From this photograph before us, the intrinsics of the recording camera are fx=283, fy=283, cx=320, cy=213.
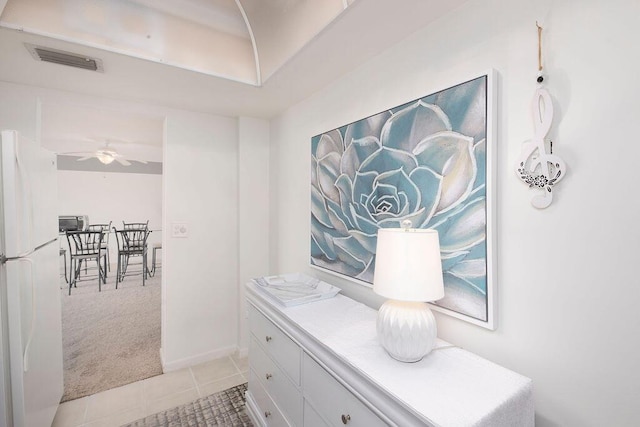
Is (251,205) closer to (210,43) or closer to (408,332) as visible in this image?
(210,43)

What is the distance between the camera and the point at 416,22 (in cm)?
128

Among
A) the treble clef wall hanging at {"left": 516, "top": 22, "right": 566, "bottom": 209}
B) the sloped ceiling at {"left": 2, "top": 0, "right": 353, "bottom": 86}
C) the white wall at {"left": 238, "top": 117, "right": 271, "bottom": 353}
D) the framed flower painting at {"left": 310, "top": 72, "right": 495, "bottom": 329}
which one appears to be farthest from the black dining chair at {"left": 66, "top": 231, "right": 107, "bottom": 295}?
the treble clef wall hanging at {"left": 516, "top": 22, "right": 566, "bottom": 209}

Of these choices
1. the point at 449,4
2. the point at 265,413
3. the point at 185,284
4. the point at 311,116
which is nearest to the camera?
the point at 449,4

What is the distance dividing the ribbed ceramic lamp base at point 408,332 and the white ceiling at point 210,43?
4.05 feet

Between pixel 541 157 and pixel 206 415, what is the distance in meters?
2.40

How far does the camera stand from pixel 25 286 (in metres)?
1.37

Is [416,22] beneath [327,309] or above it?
above

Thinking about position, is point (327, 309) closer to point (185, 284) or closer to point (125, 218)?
point (185, 284)

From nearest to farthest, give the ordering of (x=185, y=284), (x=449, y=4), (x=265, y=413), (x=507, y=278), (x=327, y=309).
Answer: (x=507, y=278)
(x=449, y=4)
(x=327, y=309)
(x=265, y=413)
(x=185, y=284)

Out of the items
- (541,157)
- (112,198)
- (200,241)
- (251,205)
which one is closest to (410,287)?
(541,157)

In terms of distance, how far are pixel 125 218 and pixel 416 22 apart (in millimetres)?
7311

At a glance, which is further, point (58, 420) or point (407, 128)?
point (58, 420)

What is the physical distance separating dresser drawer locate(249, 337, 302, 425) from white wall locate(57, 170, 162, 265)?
→ 6.20m

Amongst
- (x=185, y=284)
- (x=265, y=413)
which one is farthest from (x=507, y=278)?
(x=185, y=284)
